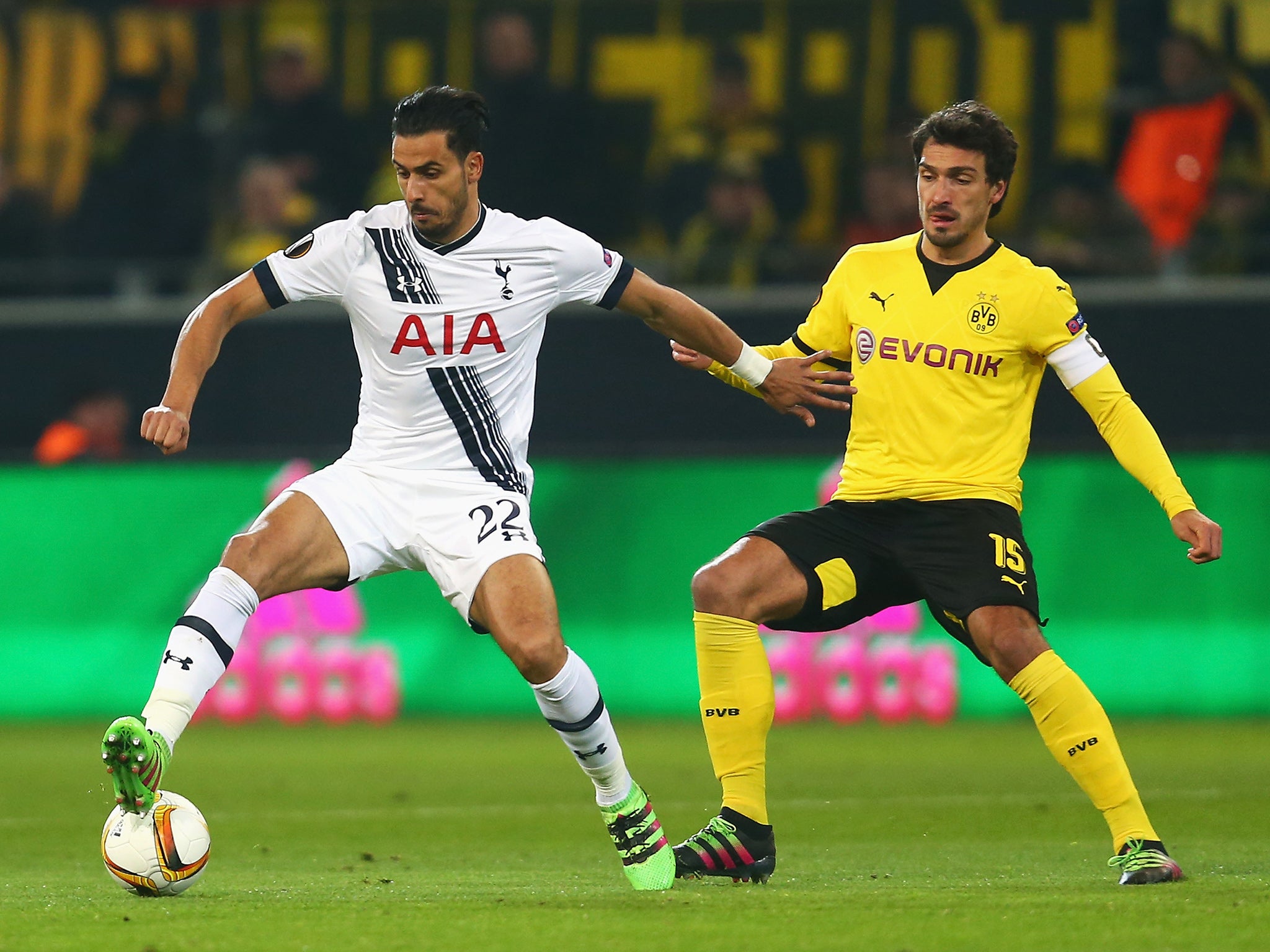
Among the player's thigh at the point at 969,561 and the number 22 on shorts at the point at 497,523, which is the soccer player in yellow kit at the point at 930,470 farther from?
the number 22 on shorts at the point at 497,523

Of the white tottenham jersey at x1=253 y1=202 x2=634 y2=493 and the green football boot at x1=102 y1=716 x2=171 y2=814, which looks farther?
the white tottenham jersey at x1=253 y1=202 x2=634 y2=493

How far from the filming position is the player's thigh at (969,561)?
6062mm

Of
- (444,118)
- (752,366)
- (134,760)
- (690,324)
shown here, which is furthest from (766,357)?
(134,760)

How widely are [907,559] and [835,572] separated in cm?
22

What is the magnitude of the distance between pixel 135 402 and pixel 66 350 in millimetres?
678

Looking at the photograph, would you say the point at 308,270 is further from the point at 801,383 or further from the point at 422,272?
the point at 801,383

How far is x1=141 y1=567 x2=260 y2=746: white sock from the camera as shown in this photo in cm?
568

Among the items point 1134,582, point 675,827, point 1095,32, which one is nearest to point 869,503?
point 675,827

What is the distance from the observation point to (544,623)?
19.4 ft

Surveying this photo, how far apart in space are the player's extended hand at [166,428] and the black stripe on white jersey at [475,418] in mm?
831

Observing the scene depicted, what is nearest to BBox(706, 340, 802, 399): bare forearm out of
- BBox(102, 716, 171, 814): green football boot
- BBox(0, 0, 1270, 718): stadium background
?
BBox(102, 716, 171, 814): green football boot

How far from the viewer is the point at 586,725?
5.97 metres

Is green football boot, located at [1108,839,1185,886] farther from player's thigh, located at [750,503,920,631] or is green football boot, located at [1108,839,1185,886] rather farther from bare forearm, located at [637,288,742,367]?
bare forearm, located at [637,288,742,367]

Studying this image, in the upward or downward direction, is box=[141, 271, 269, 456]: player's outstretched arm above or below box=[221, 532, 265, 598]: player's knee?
above
